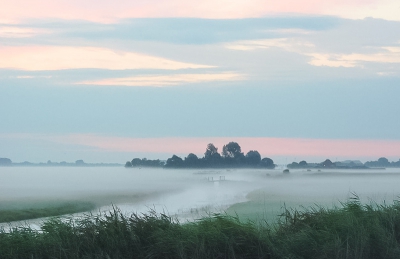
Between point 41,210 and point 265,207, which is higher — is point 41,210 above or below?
below

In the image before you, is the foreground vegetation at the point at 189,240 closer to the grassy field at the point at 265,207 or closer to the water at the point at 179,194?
the water at the point at 179,194

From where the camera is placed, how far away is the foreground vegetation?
41.8ft

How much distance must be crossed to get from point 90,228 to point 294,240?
4431 mm

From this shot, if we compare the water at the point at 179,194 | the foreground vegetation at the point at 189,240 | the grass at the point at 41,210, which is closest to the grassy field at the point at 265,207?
the water at the point at 179,194

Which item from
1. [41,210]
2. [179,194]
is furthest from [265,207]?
[179,194]

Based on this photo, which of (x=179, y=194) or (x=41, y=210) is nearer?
(x=41, y=210)

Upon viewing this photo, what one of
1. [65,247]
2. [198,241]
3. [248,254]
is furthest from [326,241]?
[65,247]

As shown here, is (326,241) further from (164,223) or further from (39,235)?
(39,235)

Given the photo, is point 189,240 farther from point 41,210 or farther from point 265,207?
point 41,210

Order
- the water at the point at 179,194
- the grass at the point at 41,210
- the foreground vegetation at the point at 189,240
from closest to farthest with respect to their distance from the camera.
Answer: the foreground vegetation at the point at 189,240 < the grass at the point at 41,210 < the water at the point at 179,194

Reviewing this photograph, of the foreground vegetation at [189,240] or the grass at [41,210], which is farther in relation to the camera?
the grass at [41,210]

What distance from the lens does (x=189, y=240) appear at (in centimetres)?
1293

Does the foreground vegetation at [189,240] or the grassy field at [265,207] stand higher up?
the foreground vegetation at [189,240]

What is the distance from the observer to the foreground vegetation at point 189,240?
1275 cm
